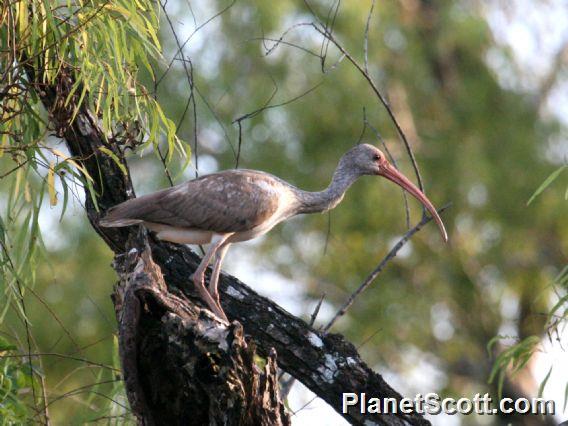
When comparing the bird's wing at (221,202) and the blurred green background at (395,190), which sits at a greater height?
the blurred green background at (395,190)

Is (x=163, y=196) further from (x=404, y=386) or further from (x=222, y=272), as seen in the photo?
(x=404, y=386)

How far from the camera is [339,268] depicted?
18.4 metres

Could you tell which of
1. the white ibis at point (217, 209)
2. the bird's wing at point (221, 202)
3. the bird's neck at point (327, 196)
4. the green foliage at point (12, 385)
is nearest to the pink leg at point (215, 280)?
the white ibis at point (217, 209)

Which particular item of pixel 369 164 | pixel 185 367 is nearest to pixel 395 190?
pixel 369 164

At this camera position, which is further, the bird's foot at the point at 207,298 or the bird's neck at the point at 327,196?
the bird's neck at the point at 327,196

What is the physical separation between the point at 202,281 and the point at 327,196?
1625 mm

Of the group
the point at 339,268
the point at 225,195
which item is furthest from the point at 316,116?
the point at 225,195

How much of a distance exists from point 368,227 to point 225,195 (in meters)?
10.4

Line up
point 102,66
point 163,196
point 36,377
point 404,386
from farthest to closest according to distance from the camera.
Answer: point 404,386, point 163,196, point 36,377, point 102,66

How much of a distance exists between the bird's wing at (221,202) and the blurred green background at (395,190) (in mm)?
8587

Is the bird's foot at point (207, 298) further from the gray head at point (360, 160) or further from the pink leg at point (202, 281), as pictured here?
the gray head at point (360, 160)

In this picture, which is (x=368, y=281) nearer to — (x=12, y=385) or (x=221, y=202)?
(x=221, y=202)

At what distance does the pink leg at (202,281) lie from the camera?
268 inches

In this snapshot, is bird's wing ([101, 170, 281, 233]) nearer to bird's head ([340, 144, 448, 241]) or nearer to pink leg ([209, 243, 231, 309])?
pink leg ([209, 243, 231, 309])
